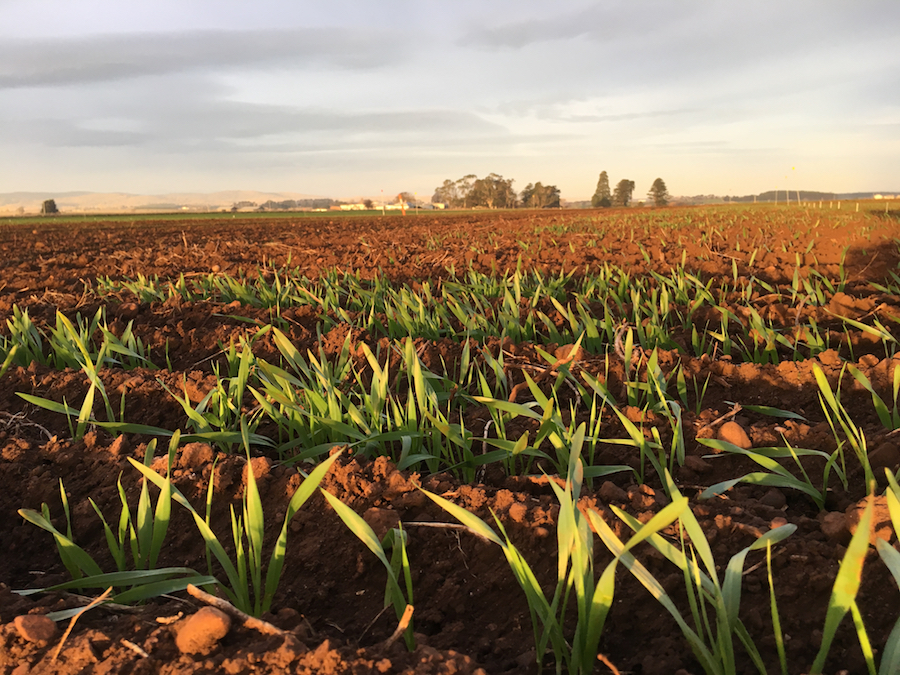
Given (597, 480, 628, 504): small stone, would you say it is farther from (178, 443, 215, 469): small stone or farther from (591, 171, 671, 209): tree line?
(591, 171, 671, 209): tree line

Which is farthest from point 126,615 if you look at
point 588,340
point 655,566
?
point 588,340

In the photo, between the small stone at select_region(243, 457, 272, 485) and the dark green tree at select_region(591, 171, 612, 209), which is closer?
the small stone at select_region(243, 457, 272, 485)

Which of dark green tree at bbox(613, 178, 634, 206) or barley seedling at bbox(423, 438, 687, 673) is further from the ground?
dark green tree at bbox(613, 178, 634, 206)

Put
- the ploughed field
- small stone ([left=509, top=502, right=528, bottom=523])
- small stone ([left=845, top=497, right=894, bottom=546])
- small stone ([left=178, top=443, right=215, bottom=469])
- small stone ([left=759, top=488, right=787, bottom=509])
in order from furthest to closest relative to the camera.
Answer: small stone ([left=178, top=443, right=215, bottom=469]), small stone ([left=759, top=488, right=787, bottom=509]), small stone ([left=509, top=502, right=528, bottom=523]), small stone ([left=845, top=497, right=894, bottom=546]), the ploughed field

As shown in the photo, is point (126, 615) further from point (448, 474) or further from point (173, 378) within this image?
point (173, 378)

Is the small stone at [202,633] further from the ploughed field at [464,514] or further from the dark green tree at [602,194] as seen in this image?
the dark green tree at [602,194]

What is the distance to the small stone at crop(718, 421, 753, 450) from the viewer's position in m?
1.67

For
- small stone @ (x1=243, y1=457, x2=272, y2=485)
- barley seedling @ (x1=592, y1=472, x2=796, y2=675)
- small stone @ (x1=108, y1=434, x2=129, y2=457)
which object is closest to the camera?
barley seedling @ (x1=592, y1=472, x2=796, y2=675)

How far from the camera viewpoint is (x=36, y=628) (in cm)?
103

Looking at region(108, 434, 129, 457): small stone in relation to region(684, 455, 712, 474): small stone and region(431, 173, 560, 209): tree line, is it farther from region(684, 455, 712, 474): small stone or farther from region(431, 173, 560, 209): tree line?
region(431, 173, 560, 209): tree line

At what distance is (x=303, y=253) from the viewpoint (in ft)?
27.6

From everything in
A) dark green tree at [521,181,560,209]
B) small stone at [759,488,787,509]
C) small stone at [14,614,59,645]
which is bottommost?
small stone at [14,614,59,645]

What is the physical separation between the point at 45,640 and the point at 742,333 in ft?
10.2

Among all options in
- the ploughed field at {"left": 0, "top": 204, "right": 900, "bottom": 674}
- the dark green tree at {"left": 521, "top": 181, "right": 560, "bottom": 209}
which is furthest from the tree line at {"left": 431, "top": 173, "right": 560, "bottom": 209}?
the ploughed field at {"left": 0, "top": 204, "right": 900, "bottom": 674}
